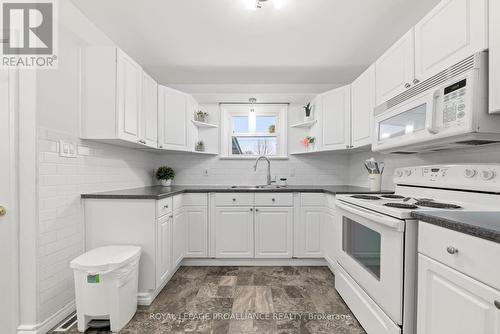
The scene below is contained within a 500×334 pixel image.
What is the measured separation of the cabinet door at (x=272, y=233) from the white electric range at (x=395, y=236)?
79cm

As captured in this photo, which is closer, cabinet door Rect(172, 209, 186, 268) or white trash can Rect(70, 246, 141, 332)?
white trash can Rect(70, 246, 141, 332)

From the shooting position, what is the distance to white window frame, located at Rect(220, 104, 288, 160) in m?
3.34

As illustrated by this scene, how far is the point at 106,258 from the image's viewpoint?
1.57 m

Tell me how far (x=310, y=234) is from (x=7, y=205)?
2692 millimetres

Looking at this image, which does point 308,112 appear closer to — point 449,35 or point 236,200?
point 236,200

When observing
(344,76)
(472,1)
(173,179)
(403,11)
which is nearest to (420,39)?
(472,1)

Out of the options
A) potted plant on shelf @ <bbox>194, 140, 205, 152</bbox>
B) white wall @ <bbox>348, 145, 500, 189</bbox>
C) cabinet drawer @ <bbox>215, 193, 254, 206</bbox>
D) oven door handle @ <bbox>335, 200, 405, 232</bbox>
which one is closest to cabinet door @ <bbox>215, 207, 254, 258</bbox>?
cabinet drawer @ <bbox>215, 193, 254, 206</bbox>

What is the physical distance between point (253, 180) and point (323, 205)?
3.61 ft

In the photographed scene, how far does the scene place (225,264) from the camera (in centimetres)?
269

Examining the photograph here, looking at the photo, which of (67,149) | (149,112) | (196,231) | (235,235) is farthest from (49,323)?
(149,112)

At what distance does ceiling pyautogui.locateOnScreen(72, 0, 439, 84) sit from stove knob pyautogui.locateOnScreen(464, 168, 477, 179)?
54.9 inches

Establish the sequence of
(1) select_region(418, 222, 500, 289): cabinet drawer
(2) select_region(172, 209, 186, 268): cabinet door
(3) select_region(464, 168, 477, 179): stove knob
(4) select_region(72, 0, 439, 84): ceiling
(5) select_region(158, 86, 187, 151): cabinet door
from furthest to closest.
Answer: (5) select_region(158, 86, 187, 151): cabinet door < (2) select_region(172, 209, 186, 268): cabinet door < (4) select_region(72, 0, 439, 84): ceiling < (3) select_region(464, 168, 477, 179): stove knob < (1) select_region(418, 222, 500, 289): cabinet drawer

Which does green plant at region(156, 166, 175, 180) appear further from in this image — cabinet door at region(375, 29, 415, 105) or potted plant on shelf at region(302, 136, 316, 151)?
cabinet door at region(375, 29, 415, 105)

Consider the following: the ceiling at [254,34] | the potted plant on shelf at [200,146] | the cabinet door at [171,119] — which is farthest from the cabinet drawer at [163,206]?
the ceiling at [254,34]
